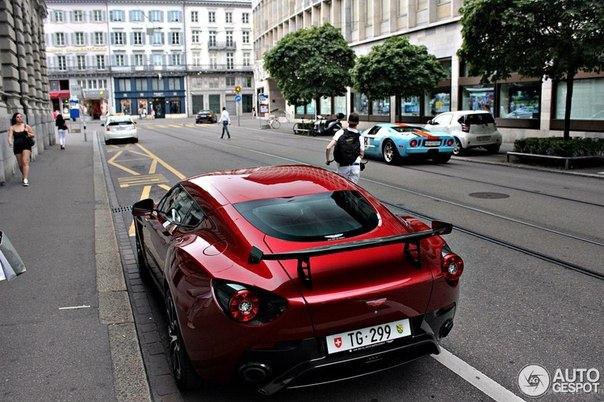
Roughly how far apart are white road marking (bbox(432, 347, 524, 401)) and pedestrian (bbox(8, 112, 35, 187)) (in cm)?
1233

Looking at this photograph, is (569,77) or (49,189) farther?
(569,77)

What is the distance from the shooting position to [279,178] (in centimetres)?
483

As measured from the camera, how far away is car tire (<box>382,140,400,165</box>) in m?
18.4

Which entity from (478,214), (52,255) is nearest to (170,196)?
(52,255)

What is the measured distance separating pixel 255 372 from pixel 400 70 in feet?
87.4

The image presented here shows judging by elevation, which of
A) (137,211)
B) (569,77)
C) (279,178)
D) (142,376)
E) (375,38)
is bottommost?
(142,376)

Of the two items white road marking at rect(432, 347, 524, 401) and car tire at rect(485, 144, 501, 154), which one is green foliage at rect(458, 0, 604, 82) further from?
white road marking at rect(432, 347, 524, 401)

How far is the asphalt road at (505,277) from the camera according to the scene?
3932 mm

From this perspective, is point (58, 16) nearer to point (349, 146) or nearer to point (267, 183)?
point (349, 146)

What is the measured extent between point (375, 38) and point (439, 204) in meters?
31.9

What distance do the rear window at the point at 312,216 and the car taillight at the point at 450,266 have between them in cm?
56

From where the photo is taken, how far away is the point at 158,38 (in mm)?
92062

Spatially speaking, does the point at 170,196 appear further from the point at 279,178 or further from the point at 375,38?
the point at 375,38

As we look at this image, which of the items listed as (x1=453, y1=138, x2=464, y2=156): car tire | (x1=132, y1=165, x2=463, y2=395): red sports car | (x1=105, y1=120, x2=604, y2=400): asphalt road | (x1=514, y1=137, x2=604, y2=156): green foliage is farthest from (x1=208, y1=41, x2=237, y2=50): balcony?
(x1=132, y1=165, x2=463, y2=395): red sports car
